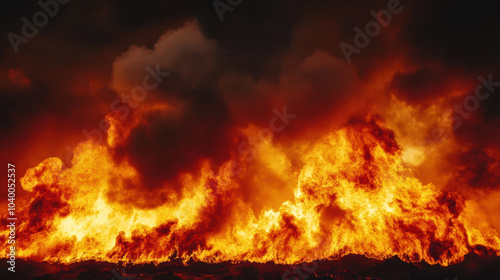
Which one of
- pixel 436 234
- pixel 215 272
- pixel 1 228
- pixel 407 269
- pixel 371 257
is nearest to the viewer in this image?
pixel 436 234

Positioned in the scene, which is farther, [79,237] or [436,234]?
[79,237]

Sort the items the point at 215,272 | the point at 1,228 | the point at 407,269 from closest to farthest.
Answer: the point at 407,269
the point at 1,228
the point at 215,272

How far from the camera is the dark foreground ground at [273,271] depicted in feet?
141

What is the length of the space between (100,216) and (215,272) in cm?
2350

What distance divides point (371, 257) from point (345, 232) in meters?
20.4

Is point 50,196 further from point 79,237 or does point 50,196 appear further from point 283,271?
point 283,271

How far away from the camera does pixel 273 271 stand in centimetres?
4884

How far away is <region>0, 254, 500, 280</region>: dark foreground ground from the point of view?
4300 cm

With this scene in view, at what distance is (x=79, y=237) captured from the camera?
140 ft

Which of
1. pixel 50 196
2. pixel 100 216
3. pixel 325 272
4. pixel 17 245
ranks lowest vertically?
pixel 325 272

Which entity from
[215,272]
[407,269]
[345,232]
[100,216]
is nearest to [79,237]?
[100,216]

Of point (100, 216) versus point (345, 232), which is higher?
point (100, 216)

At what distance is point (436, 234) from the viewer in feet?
130

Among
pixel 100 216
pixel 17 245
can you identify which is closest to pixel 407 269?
pixel 100 216
